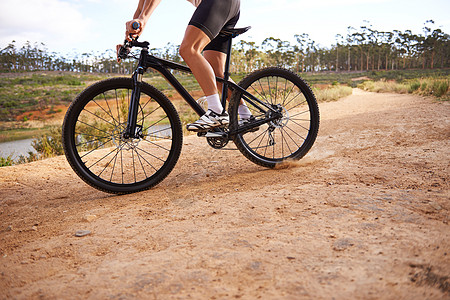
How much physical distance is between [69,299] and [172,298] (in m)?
0.43

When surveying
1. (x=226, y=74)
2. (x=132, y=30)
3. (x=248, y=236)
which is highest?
(x=132, y=30)

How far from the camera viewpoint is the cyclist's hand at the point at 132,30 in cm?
288

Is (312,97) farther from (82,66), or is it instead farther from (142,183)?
(82,66)

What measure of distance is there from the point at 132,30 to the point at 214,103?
957mm

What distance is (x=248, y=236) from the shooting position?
1793 mm

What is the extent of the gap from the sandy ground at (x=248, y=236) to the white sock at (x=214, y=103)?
678 millimetres

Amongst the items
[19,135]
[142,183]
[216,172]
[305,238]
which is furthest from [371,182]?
[19,135]

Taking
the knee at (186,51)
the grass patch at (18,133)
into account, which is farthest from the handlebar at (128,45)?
the grass patch at (18,133)

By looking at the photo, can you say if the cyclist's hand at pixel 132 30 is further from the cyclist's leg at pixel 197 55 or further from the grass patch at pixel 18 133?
the grass patch at pixel 18 133

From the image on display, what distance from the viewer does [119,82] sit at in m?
3.00

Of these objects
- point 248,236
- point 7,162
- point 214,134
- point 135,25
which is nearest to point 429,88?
point 214,134

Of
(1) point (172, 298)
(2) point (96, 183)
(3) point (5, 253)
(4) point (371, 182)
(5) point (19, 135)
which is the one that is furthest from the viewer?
(5) point (19, 135)

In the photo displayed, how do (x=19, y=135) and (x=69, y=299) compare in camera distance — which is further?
(x=19, y=135)

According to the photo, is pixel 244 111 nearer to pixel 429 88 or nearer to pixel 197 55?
pixel 197 55
